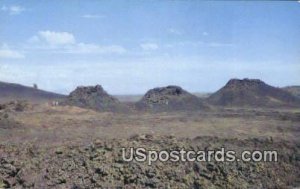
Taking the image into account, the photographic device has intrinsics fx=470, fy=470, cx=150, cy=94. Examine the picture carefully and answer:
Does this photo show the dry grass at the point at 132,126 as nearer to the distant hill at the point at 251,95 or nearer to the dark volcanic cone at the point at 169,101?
the dark volcanic cone at the point at 169,101

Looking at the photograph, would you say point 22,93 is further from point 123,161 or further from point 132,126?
point 123,161

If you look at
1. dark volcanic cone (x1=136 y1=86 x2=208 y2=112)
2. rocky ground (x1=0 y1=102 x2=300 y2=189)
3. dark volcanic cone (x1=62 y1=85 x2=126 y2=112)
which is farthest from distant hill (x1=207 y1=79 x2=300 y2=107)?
rocky ground (x1=0 y1=102 x2=300 y2=189)

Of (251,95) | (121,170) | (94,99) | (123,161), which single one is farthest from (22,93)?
(121,170)

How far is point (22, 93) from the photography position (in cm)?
5950

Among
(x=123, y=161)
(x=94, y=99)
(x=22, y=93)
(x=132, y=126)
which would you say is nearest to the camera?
(x=123, y=161)

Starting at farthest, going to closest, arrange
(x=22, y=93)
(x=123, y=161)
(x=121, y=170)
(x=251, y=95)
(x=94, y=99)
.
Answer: (x=22, y=93) < (x=251, y=95) < (x=94, y=99) < (x=123, y=161) < (x=121, y=170)

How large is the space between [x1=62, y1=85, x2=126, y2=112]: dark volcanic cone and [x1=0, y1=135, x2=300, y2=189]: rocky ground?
16.5m

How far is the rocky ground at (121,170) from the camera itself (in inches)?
645

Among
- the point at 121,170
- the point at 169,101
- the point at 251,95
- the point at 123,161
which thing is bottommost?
the point at 121,170

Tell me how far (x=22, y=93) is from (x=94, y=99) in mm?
25723

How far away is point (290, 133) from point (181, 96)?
15240 millimetres

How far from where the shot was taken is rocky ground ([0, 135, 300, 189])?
16375 mm

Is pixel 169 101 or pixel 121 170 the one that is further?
pixel 169 101

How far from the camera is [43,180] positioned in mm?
16609
